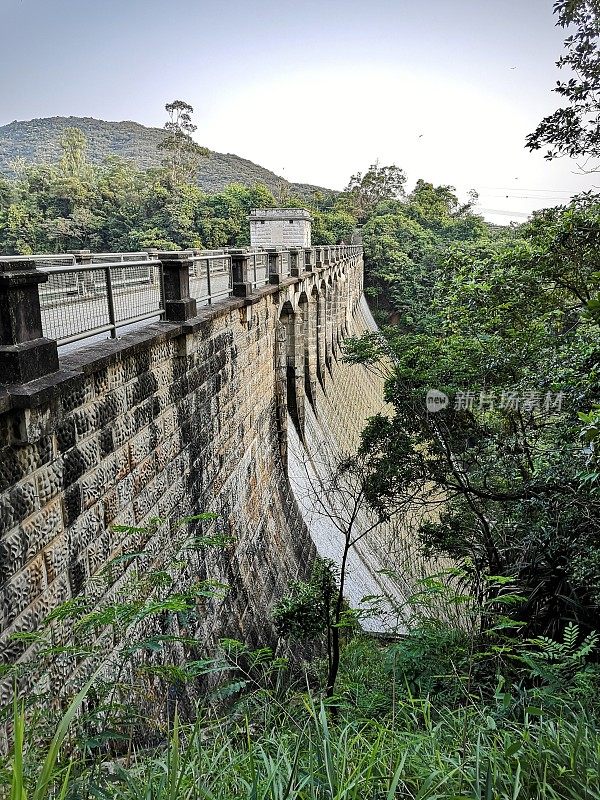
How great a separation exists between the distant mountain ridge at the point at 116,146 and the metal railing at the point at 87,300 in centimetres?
12686

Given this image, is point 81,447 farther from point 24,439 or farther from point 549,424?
point 549,424

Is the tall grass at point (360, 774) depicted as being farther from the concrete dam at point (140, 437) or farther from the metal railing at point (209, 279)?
the metal railing at point (209, 279)

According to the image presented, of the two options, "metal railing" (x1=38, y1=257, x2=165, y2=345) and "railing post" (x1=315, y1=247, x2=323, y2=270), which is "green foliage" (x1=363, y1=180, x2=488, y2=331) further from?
"metal railing" (x1=38, y1=257, x2=165, y2=345)

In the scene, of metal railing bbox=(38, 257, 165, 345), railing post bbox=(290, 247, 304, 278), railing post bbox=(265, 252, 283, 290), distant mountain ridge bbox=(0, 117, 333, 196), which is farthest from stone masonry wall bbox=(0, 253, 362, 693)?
distant mountain ridge bbox=(0, 117, 333, 196)

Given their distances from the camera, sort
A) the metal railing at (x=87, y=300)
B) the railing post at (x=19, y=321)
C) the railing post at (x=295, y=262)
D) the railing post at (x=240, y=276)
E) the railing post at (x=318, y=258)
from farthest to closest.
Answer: the railing post at (x=318, y=258) < the railing post at (x=295, y=262) < the railing post at (x=240, y=276) < the metal railing at (x=87, y=300) < the railing post at (x=19, y=321)

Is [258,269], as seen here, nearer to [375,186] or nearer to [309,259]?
[309,259]

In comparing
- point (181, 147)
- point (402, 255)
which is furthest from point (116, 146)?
point (402, 255)

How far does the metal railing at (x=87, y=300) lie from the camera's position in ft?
11.2

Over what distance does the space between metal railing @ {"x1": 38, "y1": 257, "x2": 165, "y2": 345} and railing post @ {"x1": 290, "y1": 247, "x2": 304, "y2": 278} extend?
8884 millimetres

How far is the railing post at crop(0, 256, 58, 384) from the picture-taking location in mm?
2672

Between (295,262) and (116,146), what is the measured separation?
15456cm

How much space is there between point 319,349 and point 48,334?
17.2 metres

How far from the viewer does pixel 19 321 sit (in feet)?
9.04

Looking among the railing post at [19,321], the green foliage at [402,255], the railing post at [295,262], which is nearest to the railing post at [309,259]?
the railing post at [295,262]
